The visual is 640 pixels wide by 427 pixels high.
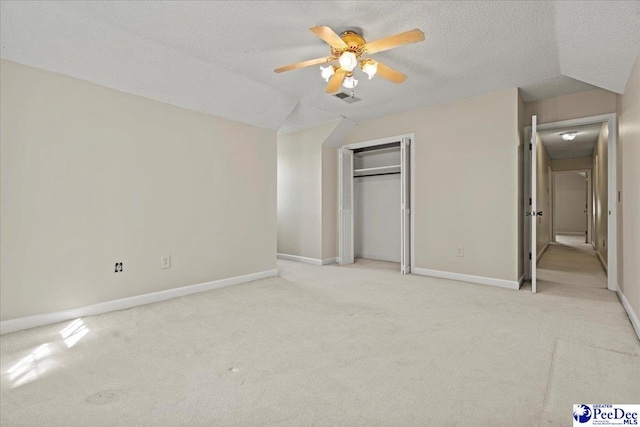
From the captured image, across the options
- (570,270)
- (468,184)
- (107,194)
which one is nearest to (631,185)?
(468,184)

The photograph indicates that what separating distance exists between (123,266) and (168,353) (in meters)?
1.40

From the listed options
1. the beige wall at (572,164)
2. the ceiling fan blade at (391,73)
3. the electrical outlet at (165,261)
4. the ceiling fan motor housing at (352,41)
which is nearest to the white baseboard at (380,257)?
the ceiling fan blade at (391,73)

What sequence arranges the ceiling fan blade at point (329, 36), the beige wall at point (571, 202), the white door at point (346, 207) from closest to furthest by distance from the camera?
the ceiling fan blade at point (329, 36) → the white door at point (346, 207) → the beige wall at point (571, 202)

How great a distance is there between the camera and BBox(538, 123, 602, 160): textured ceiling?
555 centimetres

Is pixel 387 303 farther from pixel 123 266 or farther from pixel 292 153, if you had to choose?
pixel 292 153

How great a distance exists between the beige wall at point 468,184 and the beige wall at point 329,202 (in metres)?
1.28

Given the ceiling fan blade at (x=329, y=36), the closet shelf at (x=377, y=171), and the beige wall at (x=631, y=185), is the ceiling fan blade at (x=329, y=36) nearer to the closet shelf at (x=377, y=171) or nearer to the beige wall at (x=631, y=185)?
the beige wall at (x=631, y=185)

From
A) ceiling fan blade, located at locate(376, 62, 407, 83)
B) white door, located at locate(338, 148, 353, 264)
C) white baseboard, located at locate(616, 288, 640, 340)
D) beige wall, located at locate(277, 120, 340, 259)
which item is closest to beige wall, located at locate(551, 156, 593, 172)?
white baseboard, located at locate(616, 288, 640, 340)

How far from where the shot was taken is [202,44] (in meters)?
2.77

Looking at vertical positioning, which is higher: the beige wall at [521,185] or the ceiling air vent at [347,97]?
the ceiling air vent at [347,97]

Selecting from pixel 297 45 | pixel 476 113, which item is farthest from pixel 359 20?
pixel 476 113

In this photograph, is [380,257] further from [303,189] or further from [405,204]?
[303,189]

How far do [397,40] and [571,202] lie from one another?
490 inches

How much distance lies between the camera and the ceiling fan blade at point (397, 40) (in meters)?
2.18
